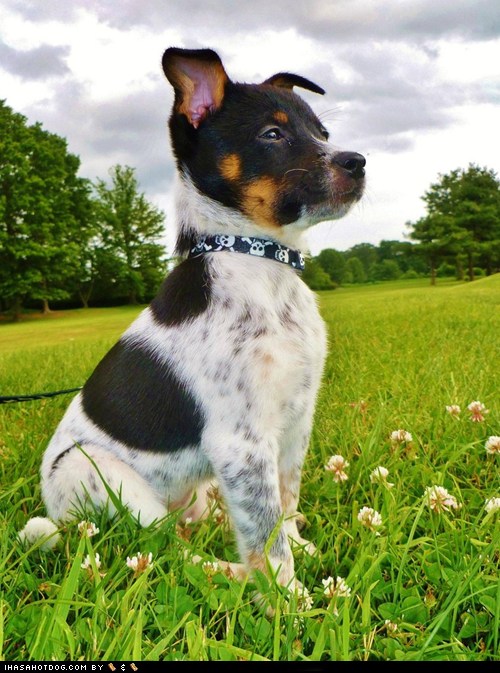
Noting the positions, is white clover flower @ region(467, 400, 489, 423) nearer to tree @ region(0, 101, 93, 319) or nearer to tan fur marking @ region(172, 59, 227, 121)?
tan fur marking @ region(172, 59, 227, 121)

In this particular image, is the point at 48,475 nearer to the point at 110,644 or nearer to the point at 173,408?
the point at 173,408

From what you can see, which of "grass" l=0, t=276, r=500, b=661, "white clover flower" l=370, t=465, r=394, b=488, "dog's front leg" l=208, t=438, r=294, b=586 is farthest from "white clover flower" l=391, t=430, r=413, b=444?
"dog's front leg" l=208, t=438, r=294, b=586

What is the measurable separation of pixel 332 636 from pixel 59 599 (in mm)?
988

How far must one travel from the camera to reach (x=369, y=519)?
277cm

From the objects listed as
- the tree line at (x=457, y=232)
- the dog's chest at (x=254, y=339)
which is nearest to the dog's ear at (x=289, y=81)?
the dog's chest at (x=254, y=339)

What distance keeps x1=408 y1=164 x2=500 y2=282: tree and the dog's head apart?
4590 centimetres

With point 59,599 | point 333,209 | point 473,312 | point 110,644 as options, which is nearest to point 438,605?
point 110,644

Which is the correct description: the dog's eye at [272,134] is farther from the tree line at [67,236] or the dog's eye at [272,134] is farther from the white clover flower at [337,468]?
the tree line at [67,236]

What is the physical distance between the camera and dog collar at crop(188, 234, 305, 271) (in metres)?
2.81

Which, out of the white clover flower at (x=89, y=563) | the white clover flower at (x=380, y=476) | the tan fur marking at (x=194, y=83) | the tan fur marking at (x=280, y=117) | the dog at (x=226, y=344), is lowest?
the white clover flower at (x=89, y=563)

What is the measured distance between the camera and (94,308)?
22.0 m

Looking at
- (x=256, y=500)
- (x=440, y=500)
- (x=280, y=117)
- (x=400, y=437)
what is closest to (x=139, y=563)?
(x=256, y=500)

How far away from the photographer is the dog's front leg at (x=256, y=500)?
252 cm

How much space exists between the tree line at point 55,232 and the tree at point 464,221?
1087 inches
